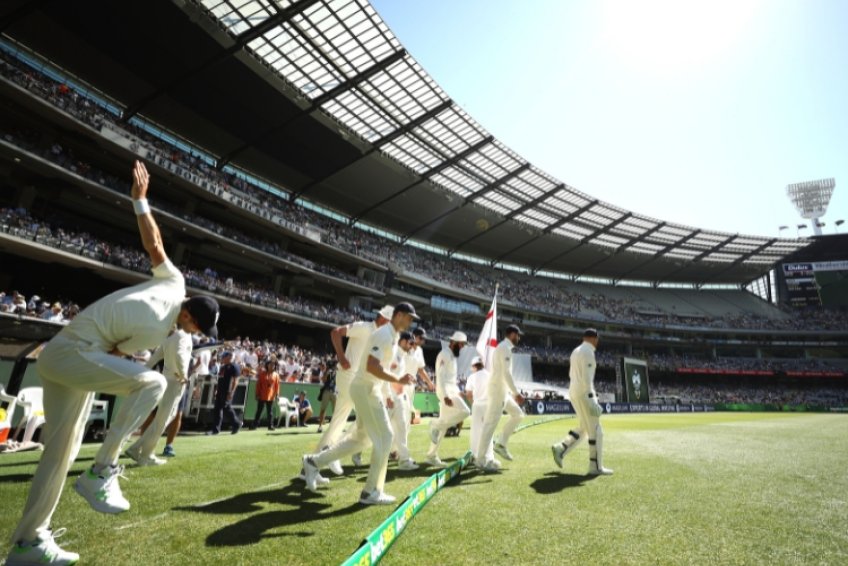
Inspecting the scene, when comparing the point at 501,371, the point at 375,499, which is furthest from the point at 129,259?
the point at 375,499

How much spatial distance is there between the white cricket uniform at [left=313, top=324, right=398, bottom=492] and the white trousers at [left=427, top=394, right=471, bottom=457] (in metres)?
2.73

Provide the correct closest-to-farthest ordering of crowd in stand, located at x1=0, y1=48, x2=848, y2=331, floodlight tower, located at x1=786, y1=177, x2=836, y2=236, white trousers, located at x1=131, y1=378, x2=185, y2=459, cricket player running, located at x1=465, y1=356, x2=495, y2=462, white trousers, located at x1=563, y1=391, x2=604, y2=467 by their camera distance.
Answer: white trousers, located at x1=131, y1=378, x2=185, y2=459, white trousers, located at x1=563, y1=391, x2=604, y2=467, cricket player running, located at x1=465, y1=356, x2=495, y2=462, crowd in stand, located at x1=0, y1=48, x2=848, y2=331, floodlight tower, located at x1=786, y1=177, x2=836, y2=236

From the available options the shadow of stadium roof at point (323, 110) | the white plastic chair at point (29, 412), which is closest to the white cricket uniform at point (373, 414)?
the white plastic chair at point (29, 412)

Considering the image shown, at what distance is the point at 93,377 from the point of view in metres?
2.59

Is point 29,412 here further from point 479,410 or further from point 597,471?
point 597,471

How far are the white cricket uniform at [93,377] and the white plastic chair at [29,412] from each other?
613 cm

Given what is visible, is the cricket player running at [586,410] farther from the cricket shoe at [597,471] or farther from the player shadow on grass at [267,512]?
the player shadow on grass at [267,512]

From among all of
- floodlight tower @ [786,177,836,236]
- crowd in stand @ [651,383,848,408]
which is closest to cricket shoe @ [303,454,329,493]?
crowd in stand @ [651,383,848,408]

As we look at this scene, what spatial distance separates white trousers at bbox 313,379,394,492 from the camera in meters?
4.10

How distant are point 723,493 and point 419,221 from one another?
1554 inches

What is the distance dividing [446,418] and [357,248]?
31042mm

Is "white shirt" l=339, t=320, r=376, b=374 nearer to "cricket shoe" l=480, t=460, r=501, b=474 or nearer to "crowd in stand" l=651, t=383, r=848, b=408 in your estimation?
"cricket shoe" l=480, t=460, r=501, b=474

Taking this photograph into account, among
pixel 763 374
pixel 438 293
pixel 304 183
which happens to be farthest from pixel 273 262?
pixel 763 374

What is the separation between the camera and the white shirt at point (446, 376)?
307 inches
